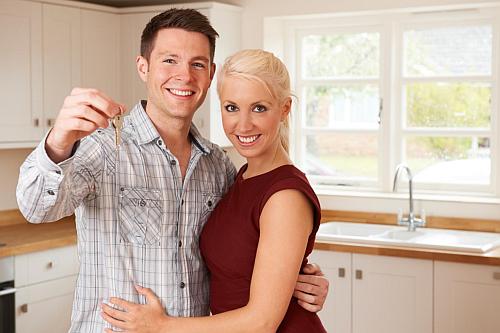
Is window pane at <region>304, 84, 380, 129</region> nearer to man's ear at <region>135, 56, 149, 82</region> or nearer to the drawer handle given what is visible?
the drawer handle

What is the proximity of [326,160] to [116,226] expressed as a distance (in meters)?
3.24

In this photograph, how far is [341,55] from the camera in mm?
5016

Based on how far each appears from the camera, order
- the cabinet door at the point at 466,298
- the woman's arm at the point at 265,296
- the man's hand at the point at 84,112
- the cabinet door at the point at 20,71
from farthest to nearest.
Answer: the cabinet door at the point at 20,71
the cabinet door at the point at 466,298
the woman's arm at the point at 265,296
the man's hand at the point at 84,112

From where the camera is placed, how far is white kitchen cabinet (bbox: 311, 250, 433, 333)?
387 centimetres

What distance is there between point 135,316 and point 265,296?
1.06 feet

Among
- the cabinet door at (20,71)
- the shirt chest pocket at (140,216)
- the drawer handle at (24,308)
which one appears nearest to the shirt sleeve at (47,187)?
the shirt chest pocket at (140,216)

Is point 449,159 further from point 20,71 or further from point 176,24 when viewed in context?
point 176,24

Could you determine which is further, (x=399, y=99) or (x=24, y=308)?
(x=399, y=99)

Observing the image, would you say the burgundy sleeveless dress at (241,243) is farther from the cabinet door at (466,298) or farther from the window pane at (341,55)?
the window pane at (341,55)

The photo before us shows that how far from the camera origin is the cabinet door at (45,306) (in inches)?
156

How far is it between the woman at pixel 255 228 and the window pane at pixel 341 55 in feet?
9.39

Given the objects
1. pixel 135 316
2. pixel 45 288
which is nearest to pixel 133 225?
pixel 135 316

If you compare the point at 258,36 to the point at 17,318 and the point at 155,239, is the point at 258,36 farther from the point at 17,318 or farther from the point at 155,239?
the point at 155,239

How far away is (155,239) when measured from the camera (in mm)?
2000
